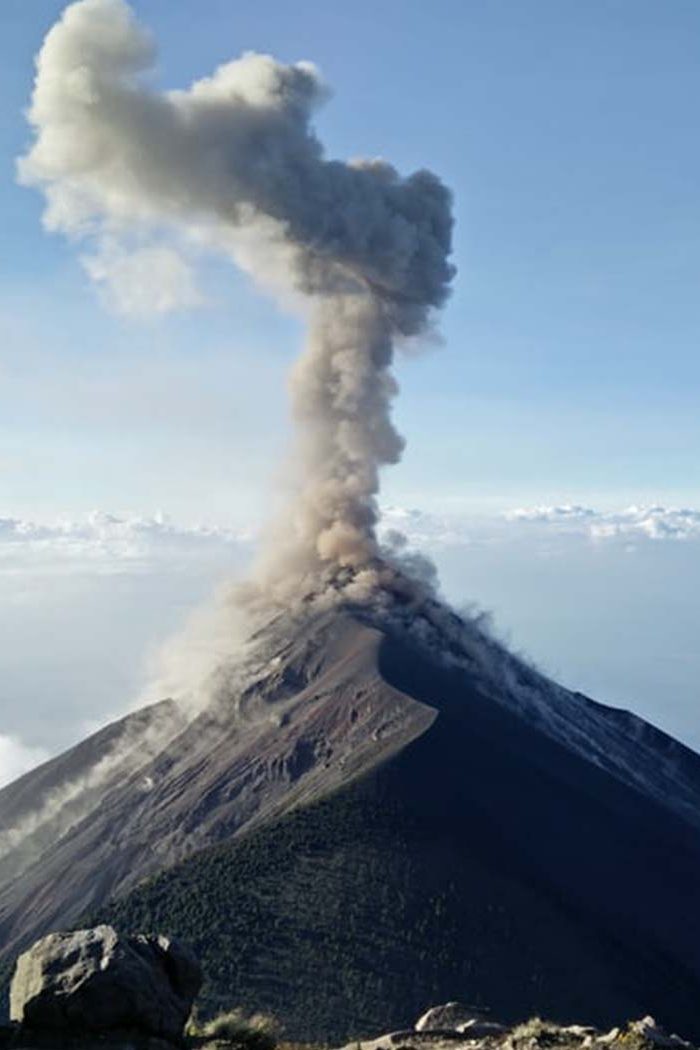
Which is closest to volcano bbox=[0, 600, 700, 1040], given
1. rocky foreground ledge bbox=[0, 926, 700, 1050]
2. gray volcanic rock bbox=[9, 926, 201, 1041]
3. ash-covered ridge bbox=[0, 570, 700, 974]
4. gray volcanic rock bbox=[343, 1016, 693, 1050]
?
ash-covered ridge bbox=[0, 570, 700, 974]

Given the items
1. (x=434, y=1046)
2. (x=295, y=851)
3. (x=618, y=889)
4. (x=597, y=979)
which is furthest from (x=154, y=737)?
(x=434, y=1046)

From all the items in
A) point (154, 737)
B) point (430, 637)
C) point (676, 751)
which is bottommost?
point (154, 737)

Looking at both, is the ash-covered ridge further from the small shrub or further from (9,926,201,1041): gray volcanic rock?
(9,926,201,1041): gray volcanic rock

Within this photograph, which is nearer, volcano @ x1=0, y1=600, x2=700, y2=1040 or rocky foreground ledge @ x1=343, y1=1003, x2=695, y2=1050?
rocky foreground ledge @ x1=343, y1=1003, x2=695, y2=1050

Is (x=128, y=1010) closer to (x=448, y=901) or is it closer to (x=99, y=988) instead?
(x=99, y=988)

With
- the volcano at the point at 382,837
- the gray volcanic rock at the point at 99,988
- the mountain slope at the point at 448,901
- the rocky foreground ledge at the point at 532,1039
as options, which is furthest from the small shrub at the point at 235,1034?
the volcano at the point at 382,837

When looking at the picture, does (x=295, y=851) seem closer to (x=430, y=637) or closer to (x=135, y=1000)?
(x=430, y=637)
